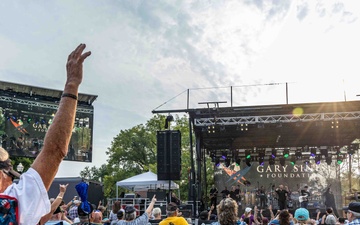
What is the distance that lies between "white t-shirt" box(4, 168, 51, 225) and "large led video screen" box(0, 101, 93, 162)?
19258 millimetres

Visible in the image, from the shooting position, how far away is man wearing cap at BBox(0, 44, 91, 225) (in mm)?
1155

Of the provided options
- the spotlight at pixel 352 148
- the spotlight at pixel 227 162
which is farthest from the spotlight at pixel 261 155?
the spotlight at pixel 352 148

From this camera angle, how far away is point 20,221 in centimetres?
Answer: 115

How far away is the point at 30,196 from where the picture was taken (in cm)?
116

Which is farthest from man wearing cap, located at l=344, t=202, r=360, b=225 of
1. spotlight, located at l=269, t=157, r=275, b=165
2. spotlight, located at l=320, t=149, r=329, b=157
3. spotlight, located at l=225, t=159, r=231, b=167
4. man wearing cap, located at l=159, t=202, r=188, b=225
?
spotlight, located at l=269, t=157, r=275, b=165

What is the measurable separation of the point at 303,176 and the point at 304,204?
355cm

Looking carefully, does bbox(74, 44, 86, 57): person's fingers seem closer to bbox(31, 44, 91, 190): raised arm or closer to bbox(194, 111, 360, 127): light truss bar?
bbox(31, 44, 91, 190): raised arm

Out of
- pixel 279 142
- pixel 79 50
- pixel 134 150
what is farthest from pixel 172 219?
pixel 134 150

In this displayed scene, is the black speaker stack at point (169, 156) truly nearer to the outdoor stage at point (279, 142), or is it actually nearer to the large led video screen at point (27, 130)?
the outdoor stage at point (279, 142)

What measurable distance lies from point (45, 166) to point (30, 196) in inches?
4.0

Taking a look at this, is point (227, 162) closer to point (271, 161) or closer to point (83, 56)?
point (271, 161)

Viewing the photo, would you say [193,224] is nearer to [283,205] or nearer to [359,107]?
[283,205]

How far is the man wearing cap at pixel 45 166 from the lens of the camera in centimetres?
116

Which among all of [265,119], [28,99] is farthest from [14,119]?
[265,119]
